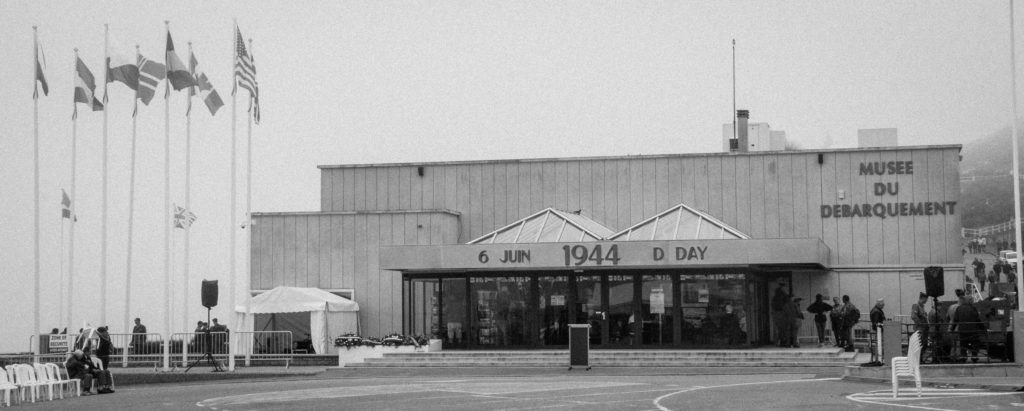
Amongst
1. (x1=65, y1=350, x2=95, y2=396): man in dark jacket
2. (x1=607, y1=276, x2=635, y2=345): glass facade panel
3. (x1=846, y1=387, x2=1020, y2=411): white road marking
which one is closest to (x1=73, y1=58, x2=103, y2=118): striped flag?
(x1=65, y1=350, x2=95, y2=396): man in dark jacket

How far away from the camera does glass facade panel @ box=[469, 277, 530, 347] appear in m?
38.5

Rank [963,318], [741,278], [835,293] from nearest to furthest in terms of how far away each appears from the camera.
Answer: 1. [963,318]
2. [741,278]
3. [835,293]

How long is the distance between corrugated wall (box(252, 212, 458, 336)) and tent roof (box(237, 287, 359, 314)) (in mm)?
1937

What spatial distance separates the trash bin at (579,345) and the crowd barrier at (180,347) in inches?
376

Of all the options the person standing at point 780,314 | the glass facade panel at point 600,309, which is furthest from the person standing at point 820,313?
the glass facade panel at point 600,309

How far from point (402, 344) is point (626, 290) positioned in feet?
21.9

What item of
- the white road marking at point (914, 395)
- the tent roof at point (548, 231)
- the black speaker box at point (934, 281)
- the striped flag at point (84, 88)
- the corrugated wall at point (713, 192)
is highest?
the striped flag at point (84, 88)

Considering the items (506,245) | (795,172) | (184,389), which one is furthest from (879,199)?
(184,389)

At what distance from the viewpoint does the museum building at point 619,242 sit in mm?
36969

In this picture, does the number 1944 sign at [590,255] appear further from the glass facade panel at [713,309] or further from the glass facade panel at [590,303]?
the glass facade panel at [713,309]

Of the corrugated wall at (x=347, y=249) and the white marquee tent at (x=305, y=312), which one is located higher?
the corrugated wall at (x=347, y=249)

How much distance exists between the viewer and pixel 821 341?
38344 millimetres

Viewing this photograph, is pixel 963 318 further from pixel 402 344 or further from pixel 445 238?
pixel 445 238

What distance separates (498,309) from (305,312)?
292 inches
